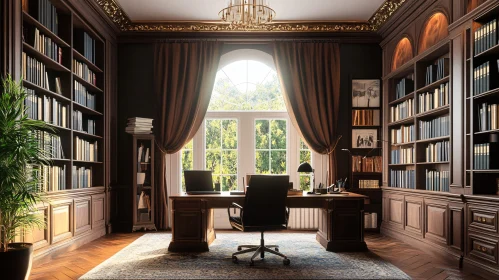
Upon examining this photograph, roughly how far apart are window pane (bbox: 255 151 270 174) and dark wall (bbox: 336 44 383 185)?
1.16 m

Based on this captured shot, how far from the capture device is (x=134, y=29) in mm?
7473

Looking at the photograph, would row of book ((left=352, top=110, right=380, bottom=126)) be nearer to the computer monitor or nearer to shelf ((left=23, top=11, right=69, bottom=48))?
the computer monitor

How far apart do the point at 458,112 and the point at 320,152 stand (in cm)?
284

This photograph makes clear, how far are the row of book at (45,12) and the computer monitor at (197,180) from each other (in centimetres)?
232

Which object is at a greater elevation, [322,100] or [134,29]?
[134,29]

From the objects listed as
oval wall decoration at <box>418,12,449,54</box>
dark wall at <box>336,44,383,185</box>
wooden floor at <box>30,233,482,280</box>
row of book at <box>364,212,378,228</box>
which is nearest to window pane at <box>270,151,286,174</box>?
dark wall at <box>336,44,383,185</box>

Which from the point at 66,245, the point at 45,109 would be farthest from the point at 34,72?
the point at 66,245

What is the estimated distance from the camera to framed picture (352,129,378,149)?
7543mm

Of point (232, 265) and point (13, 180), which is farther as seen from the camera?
point (232, 265)

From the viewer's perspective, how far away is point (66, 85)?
5.73m

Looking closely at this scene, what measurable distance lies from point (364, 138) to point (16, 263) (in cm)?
544

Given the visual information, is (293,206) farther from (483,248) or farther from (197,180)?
(483,248)

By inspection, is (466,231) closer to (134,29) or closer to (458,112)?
(458,112)

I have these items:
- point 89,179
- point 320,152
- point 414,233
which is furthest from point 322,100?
point 89,179
